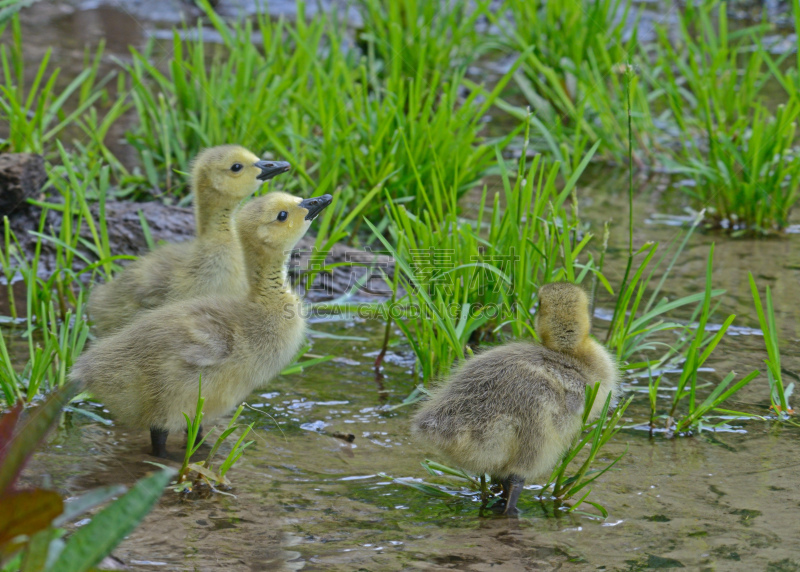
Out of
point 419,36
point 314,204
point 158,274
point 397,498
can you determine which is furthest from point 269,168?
point 419,36

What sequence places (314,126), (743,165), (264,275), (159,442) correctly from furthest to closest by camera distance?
(314,126)
(743,165)
(264,275)
(159,442)

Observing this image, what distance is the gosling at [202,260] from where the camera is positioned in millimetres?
4211

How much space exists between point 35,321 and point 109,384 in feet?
5.08

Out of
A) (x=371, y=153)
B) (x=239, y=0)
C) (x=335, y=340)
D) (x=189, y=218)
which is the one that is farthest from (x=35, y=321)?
(x=239, y=0)

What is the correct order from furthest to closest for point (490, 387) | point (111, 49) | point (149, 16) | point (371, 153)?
point (149, 16) < point (111, 49) < point (371, 153) < point (490, 387)

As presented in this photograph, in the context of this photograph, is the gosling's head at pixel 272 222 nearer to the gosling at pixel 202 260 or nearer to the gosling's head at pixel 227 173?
the gosling at pixel 202 260

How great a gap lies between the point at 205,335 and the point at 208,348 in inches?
2.2

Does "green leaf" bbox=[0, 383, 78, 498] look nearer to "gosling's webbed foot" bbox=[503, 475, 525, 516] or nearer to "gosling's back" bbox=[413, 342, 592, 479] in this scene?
"gosling's back" bbox=[413, 342, 592, 479]

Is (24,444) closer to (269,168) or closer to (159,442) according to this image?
(159,442)

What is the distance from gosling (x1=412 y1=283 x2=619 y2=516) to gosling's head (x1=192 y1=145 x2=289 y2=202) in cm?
166

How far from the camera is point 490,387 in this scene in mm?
3289

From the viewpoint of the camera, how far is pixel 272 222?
386cm

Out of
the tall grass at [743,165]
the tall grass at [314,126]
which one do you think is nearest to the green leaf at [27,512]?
the tall grass at [314,126]

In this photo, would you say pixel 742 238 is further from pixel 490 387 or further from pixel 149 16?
pixel 149 16
